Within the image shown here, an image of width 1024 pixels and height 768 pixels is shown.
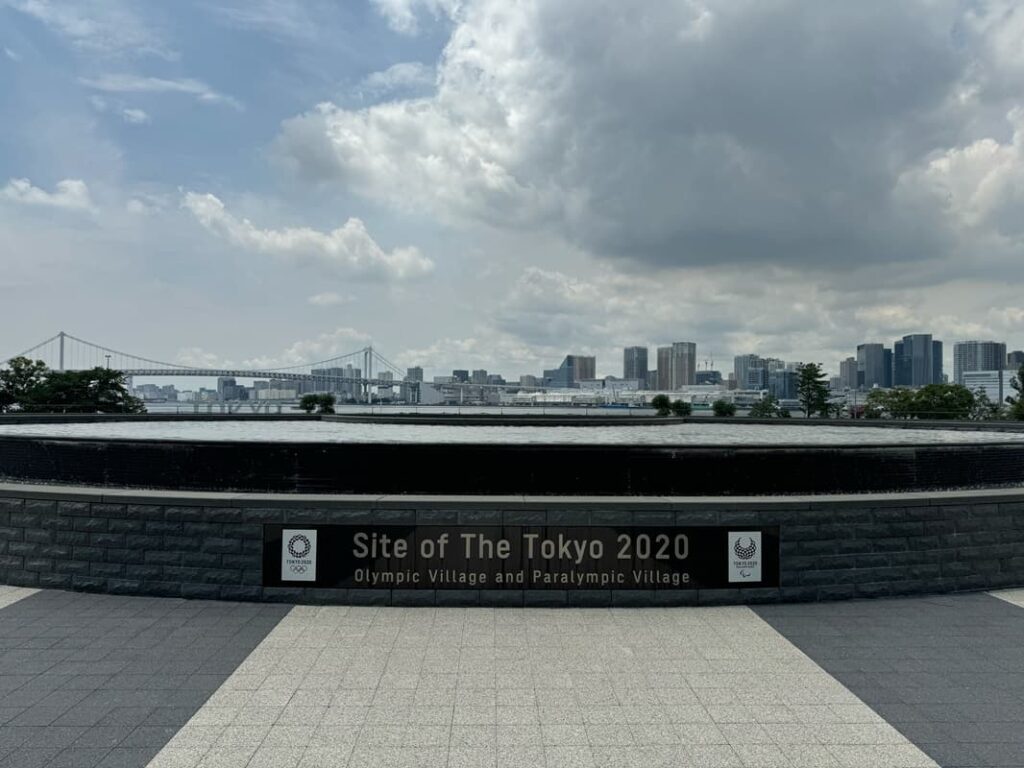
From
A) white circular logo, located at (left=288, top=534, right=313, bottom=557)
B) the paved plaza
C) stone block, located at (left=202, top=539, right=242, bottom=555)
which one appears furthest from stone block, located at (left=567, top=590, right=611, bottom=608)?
stone block, located at (left=202, top=539, right=242, bottom=555)

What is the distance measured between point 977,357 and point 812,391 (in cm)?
10999

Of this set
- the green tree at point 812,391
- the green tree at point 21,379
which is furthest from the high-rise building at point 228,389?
the green tree at point 812,391

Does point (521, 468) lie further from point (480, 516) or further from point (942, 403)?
point (942, 403)

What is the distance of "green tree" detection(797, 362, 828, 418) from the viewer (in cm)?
4456

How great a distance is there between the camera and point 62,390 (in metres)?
34.2

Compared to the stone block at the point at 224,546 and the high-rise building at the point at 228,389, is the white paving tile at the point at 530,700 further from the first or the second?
the high-rise building at the point at 228,389

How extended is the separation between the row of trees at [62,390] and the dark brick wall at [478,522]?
2670cm

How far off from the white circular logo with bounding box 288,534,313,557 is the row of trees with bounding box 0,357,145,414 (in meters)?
28.1

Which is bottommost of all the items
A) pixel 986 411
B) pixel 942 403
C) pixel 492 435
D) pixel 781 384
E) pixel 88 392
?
pixel 986 411

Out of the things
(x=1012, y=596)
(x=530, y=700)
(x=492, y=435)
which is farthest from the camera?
(x=492, y=435)

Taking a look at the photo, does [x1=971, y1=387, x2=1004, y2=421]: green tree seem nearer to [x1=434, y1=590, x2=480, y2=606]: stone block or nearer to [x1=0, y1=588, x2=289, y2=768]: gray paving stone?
[x1=434, y1=590, x2=480, y2=606]: stone block

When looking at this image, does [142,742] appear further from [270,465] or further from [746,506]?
[746,506]

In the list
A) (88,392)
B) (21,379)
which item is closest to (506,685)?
(88,392)

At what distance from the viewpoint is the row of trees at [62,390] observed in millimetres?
31969
